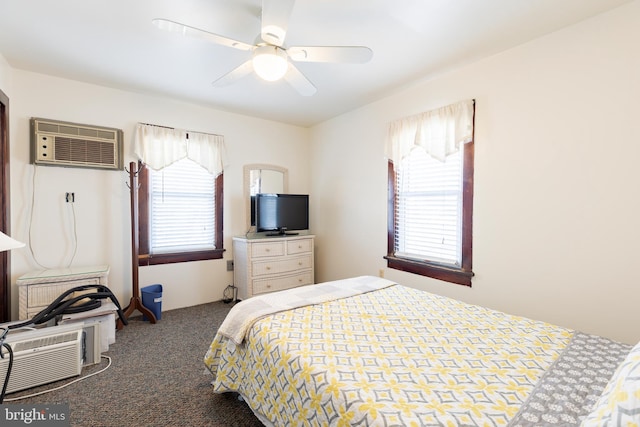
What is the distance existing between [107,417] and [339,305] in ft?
5.03

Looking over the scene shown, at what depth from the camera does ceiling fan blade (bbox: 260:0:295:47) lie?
4.93 feet

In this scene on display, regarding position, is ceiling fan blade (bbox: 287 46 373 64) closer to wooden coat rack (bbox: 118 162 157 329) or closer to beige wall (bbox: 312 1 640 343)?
beige wall (bbox: 312 1 640 343)

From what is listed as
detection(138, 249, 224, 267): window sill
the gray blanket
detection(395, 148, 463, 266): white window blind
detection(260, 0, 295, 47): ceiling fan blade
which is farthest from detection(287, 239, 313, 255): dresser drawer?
the gray blanket

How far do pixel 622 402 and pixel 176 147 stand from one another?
3.96 m

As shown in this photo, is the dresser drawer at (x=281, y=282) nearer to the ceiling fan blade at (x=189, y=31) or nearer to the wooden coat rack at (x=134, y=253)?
the wooden coat rack at (x=134, y=253)

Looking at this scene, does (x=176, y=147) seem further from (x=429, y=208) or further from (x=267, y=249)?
(x=429, y=208)

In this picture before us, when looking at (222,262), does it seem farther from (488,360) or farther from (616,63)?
(616,63)

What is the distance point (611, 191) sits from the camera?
1.93 m

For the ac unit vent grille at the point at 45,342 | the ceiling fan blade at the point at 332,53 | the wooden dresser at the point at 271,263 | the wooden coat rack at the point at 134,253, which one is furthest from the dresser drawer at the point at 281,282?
the ceiling fan blade at the point at 332,53

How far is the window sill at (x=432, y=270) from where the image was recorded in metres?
2.74

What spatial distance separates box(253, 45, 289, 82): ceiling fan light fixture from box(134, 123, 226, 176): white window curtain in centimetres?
206

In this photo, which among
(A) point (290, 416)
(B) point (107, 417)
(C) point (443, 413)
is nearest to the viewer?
(C) point (443, 413)

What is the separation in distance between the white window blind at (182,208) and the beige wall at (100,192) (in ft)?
0.72

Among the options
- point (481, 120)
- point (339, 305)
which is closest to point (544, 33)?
point (481, 120)
